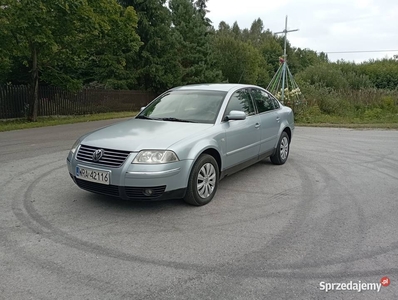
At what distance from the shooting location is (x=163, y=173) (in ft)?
13.1

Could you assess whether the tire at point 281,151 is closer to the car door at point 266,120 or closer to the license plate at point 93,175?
the car door at point 266,120

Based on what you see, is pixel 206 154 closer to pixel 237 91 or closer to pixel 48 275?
pixel 237 91

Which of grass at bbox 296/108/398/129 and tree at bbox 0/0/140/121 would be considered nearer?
tree at bbox 0/0/140/121

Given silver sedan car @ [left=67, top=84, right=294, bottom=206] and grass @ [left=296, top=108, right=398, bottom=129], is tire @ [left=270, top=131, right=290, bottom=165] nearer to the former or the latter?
silver sedan car @ [left=67, top=84, right=294, bottom=206]

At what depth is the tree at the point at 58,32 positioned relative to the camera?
13047 millimetres

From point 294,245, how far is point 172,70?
27.5 m

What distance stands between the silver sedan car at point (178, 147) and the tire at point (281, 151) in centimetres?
61

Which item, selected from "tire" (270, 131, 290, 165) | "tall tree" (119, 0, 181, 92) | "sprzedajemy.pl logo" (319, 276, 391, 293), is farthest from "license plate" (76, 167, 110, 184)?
"tall tree" (119, 0, 181, 92)

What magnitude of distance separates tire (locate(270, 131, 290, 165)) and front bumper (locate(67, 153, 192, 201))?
307cm

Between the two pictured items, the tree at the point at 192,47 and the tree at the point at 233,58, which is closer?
the tree at the point at 192,47

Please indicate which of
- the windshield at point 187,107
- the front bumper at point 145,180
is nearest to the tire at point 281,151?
the windshield at point 187,107

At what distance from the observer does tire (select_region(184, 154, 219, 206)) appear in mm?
4367

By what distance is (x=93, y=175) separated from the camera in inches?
164

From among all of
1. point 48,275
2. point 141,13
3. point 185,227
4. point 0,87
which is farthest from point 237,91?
point 141,13
